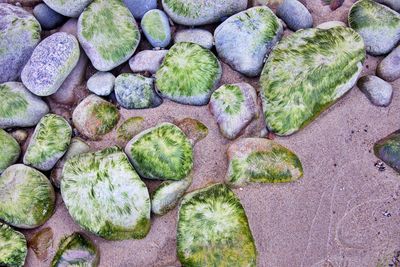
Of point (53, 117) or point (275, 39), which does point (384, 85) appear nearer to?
point (275, 39)

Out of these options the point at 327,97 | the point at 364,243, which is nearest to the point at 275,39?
the point at 327,97

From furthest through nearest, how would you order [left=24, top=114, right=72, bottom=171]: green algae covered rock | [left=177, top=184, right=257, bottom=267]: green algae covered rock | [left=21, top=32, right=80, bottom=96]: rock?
[left=21, top=32, right=80, bottom=96]: rock
[left=24, top=114, right=72, bottom=171]: green algae covered rock
[left=177, top=184, right=257, bottom=267]: green algae covered rock

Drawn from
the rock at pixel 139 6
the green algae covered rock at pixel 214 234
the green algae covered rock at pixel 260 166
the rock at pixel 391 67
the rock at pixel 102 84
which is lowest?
the green algae covered rock at pixel 214 234

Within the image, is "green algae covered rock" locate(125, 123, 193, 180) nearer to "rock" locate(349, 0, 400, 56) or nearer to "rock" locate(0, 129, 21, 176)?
"rock" locate(0, 129, 21, 176)

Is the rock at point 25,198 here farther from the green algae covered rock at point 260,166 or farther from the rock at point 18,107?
the green algae covered rock at point 260,166

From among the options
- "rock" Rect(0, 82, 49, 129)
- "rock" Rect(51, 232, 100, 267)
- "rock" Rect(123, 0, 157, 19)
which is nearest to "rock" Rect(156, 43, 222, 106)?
"rock" Rect(123, 0, 157, 19)

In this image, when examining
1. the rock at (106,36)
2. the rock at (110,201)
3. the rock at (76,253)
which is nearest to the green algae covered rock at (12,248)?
the rock at (76,253)
